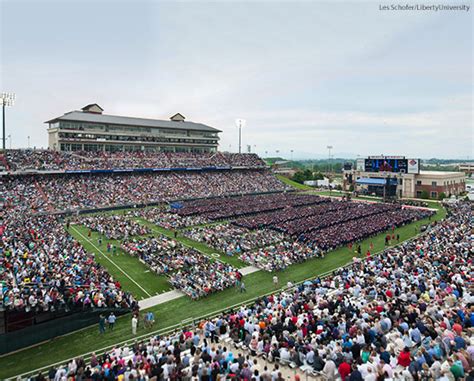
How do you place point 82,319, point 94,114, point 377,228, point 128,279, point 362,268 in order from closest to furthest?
point 82,319, point 362,268, point 128,279, point 377,228, point 94,114

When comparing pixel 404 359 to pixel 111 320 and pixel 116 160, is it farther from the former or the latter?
pixel 116 160

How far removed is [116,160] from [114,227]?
29832mm

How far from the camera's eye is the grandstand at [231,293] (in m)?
10.1

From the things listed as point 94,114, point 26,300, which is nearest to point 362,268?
point 26,300

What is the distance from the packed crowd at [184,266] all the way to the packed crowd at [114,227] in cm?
337

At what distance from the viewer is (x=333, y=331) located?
37.6 ft

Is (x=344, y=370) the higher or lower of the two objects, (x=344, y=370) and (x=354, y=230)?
the higher

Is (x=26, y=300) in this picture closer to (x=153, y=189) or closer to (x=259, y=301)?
(x=259, y=301)

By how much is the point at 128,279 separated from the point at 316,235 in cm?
1668

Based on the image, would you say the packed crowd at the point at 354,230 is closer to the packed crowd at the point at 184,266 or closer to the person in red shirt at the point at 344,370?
the packed crowd at the point at 184,266

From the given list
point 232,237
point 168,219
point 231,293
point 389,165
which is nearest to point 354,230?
point 232,237

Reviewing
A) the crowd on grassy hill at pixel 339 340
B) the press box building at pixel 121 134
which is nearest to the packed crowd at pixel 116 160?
the press box building at pixel 121 134

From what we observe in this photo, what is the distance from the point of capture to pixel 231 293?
19375 millimetres

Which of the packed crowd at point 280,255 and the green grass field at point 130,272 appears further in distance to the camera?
the packed crowd at point 280,255
